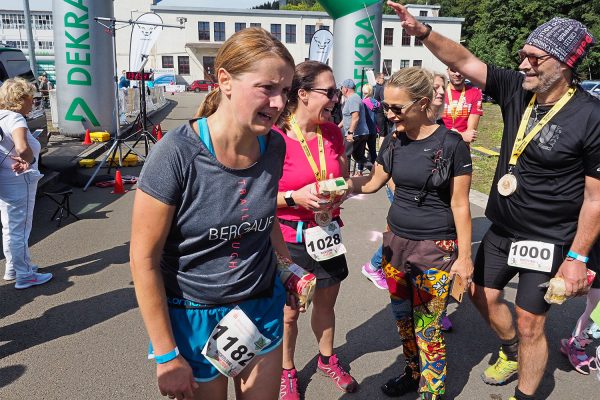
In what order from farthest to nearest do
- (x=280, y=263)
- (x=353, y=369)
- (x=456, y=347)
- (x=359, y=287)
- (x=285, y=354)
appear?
(x=359, y=287) < (x=456, y=347) < (x=353, y=369) < (x=285, y=354) < (x=280, y=263)

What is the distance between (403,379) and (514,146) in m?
1.61

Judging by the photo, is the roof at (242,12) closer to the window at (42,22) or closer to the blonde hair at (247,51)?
the window at (42,22)

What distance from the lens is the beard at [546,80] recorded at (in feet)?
8.05

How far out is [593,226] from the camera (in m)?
2.41

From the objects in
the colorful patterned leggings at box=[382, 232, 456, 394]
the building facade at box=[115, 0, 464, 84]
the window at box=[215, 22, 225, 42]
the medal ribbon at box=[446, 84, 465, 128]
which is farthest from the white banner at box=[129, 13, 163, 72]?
the window at box=[215, 22, 225, 42]

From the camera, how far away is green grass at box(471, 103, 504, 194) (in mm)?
9227

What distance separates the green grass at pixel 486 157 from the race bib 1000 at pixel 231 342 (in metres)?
7.60

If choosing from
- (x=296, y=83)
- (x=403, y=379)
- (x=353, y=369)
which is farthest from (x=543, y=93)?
(x=353, y=369)

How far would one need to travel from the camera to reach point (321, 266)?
2.86 m

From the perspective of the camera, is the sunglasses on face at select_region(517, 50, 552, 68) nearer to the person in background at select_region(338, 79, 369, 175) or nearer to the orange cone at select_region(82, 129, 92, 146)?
the person in background at select_region(338, 79, 369, 175)

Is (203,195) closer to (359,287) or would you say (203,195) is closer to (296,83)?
(296,83)

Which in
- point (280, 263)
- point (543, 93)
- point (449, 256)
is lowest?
point (449, 256)

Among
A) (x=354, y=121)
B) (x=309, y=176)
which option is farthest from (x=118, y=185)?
(x=309, y=176)

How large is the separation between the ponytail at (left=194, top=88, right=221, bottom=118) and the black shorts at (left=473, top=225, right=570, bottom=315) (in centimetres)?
188
